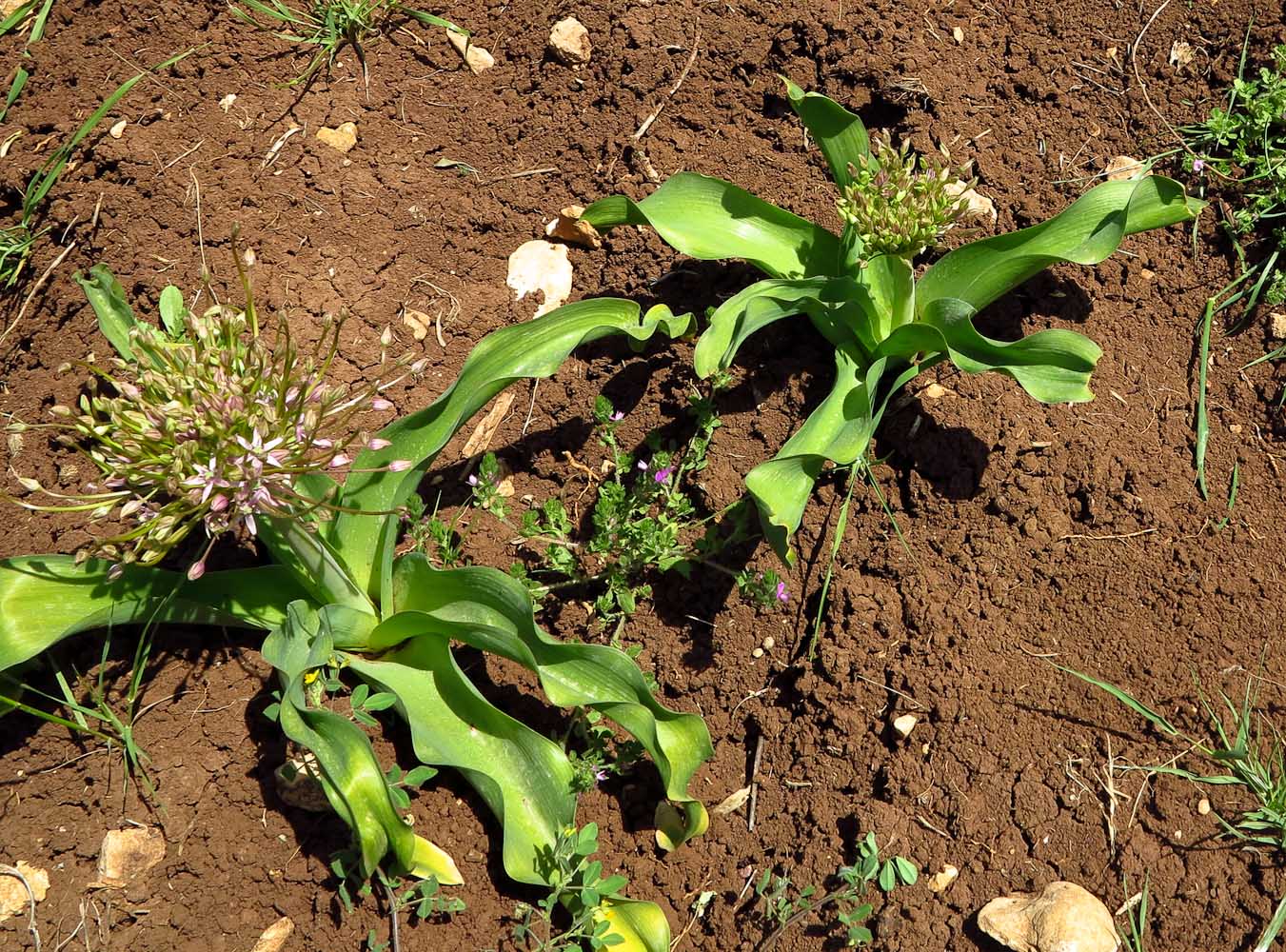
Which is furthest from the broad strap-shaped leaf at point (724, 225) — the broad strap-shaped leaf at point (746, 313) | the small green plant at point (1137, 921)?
the small green plant at point (1137, 921)

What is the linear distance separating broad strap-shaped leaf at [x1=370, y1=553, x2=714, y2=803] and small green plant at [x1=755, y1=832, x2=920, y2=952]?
357 millimetres

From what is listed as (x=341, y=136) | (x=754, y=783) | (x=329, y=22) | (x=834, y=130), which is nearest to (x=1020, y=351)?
(x=834, y=130)

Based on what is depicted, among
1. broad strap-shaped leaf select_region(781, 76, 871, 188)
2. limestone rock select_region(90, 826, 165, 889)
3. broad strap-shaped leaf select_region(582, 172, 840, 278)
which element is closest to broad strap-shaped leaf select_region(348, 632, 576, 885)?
limestone rock select_region(90, 826, 165, 889)

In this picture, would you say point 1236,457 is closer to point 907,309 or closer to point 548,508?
point 907,309

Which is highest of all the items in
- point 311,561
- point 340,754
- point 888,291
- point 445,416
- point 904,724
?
point 888,291

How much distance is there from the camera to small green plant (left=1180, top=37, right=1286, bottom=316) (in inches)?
124

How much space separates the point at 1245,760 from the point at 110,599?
113 inches

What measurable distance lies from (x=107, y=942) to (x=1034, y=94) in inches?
142

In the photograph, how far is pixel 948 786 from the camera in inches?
107

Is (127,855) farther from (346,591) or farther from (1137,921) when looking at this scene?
(1137,921)

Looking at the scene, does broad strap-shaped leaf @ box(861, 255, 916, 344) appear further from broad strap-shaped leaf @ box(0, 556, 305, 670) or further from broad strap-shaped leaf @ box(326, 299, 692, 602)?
broad strap-shaped leaf @ box(0, 556, 305, 670)

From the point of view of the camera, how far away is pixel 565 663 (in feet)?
8.43

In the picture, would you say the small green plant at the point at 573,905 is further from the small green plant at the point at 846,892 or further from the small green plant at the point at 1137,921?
the small green plant at the point at 1137,921

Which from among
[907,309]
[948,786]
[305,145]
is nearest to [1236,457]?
[907,309]
